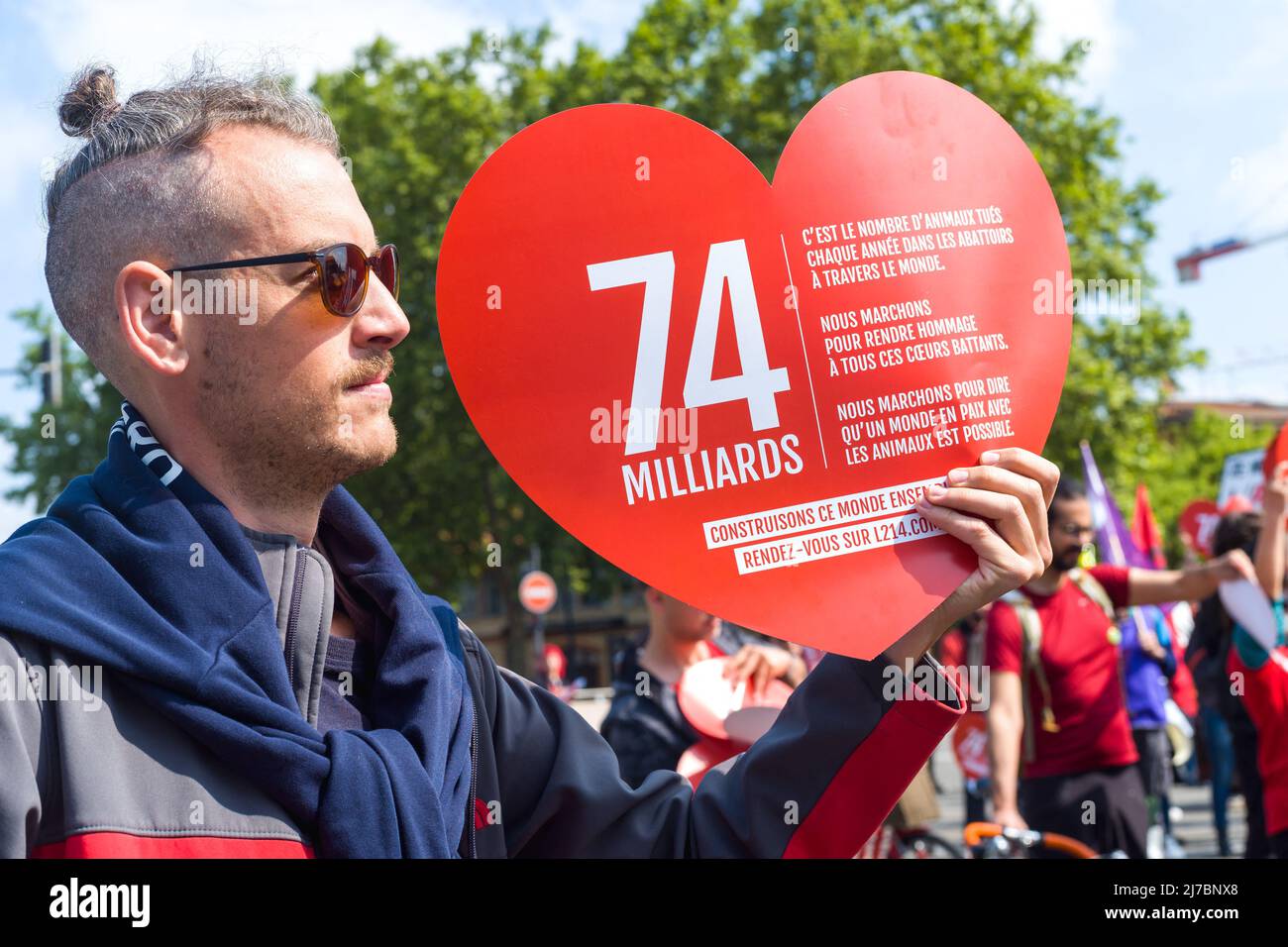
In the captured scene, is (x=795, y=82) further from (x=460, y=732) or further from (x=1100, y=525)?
(x=460, y=732)

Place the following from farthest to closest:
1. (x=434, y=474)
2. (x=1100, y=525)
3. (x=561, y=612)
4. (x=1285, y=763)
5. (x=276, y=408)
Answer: (x=561, y=612) < (x=434, y=474) < (x=1100, y=525) < (x=1285, y=763) < (x=276, y=408)

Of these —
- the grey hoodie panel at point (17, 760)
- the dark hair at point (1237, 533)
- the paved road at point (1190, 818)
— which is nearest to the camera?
the grey hoodie panel at point (17, 760)

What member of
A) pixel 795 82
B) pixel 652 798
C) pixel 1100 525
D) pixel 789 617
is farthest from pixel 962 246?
pixel 795 82

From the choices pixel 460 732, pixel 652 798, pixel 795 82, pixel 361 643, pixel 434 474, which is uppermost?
pixel 795 82

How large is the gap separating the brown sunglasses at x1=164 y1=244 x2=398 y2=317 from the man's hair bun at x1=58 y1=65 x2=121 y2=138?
251 millimetres

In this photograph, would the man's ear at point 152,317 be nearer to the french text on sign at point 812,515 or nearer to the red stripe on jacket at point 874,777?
the french text on sign at point 812,515

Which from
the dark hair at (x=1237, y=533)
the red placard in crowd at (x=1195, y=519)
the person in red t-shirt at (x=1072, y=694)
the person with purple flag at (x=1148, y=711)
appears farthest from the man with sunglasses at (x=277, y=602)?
the red placard in crowd at (x=1195, y=519)

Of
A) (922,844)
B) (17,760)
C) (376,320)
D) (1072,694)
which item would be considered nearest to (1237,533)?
(1072,694)

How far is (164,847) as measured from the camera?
4.54 feet

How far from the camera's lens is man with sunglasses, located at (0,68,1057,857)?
1.40m

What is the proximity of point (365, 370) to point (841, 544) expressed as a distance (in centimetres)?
65

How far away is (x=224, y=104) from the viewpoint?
1.69 meters

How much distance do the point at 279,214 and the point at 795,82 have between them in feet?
66.9

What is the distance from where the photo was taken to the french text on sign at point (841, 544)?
1720 mm
